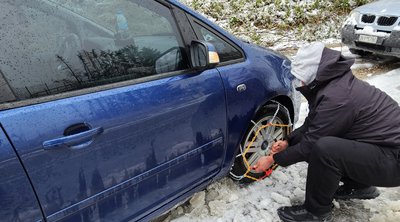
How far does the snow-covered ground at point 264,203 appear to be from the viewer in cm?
263

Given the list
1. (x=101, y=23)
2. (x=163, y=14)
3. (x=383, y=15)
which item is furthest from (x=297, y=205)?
(x=383, y=15)

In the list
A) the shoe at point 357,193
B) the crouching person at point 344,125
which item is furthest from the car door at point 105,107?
the shoe at point 357,193

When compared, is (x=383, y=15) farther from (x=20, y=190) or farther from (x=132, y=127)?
(x=20, y=190)

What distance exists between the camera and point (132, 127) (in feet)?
6.12

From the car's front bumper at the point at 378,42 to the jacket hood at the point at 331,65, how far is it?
3.85 metres

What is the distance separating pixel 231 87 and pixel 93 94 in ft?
3.24

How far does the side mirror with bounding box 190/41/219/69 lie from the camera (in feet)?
7.20

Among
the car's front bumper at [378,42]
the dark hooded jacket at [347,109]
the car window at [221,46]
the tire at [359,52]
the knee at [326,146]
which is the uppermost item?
the car window at [221,46]

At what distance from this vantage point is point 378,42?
5617 mm

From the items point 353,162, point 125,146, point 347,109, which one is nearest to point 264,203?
point 353,162

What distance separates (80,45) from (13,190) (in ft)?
2.55

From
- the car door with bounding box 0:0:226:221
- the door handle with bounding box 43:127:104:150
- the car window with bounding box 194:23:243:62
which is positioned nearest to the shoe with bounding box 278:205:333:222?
the car door with bounding box 0:0:226:221

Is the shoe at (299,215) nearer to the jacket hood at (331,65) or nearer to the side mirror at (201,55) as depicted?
the jacket hood at (331,65)

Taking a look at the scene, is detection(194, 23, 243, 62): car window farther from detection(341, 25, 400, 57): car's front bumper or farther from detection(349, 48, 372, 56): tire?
detection(349, 48, 372, 56): tire
